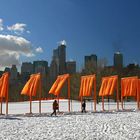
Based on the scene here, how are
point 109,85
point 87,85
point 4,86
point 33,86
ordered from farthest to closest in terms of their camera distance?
1. point 109,85
2. point 87,85
3. point 33,86
4. point 4,86

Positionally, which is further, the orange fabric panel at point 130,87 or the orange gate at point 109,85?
the orange fabric panel at point 130,87

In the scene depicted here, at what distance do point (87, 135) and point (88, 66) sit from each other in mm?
66304

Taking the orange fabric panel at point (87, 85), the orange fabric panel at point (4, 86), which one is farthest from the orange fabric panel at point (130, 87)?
the orange fabric panel at point (4, 86)

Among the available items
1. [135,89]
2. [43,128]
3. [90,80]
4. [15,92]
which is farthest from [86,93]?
[15,92]

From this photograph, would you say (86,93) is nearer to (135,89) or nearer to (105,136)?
(135,89)

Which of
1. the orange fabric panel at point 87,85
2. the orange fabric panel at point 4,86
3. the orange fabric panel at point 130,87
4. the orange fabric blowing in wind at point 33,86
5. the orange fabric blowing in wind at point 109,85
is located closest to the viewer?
the orange fabric panel at point 4,86

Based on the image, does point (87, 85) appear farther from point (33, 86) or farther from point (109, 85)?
point (33, 86)

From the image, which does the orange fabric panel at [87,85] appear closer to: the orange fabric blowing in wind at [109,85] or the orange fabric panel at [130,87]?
the orange fabric blowing in wind at [109,85]

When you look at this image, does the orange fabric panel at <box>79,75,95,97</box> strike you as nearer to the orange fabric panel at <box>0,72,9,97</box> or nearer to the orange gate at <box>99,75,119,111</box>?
the orange gate at <box>99,75,119,111</box>

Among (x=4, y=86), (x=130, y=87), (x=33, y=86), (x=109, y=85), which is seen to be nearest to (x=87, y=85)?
(x=109, y=85)

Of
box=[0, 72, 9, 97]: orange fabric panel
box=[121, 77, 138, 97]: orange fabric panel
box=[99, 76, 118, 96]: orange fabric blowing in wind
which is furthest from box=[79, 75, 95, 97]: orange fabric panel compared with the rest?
box=[0, 72, 9, 97]: orange fabric panel

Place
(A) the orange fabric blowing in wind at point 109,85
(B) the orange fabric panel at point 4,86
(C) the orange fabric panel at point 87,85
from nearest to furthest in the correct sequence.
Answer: (B) the orange fabric panel at point 4,86, (C) the orange fabric panel at point 87,85, (A) the orange fabric blowing in wind at point 109,85

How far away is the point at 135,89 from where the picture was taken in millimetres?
37594

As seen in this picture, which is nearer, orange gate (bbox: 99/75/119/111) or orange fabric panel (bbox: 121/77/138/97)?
orange gate (bbox: 99/75/119/111)
